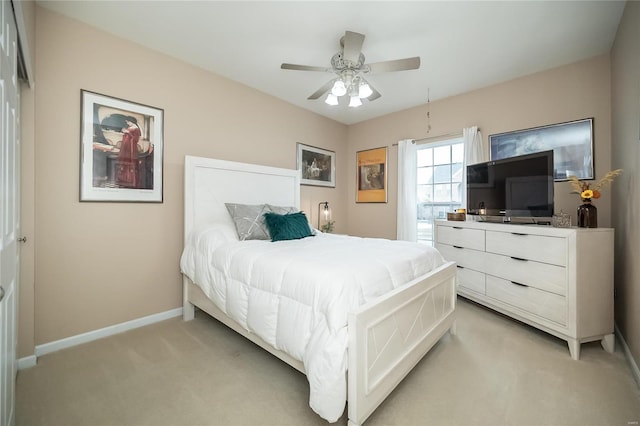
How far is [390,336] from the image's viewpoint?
5.10 feet

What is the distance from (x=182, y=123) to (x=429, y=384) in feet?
10.6

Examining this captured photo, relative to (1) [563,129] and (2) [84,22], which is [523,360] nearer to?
(1) [563,129]

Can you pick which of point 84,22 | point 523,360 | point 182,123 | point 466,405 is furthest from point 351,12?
point 523,360

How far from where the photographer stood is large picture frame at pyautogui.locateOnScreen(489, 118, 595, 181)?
282cm

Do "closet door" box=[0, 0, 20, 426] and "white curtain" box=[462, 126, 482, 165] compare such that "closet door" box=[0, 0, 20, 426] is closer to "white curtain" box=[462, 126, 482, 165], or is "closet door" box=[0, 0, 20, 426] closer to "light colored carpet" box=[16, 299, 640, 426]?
"light colored carpet" box=[16, 299, 640, 426]

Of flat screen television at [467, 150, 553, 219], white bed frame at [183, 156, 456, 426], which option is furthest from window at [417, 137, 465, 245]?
white bed frame at [183, 156, 456, 426]

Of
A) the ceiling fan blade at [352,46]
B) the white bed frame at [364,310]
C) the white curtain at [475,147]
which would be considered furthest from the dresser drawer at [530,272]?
the ceiling fan blade at [352,46]

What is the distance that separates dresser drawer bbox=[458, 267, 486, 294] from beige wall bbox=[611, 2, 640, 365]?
1013mm

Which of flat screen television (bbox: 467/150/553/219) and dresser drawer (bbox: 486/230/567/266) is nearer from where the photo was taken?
dresser drawer (bbox: 486/230/567/266)

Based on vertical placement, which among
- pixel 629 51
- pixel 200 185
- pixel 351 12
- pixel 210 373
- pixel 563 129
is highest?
pixel 351 12

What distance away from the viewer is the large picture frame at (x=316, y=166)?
427 cm

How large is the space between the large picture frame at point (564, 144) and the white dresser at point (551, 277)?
1044mm

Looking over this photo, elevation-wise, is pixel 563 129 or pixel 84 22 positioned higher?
pixel 84 22

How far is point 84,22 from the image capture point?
2.29 m
